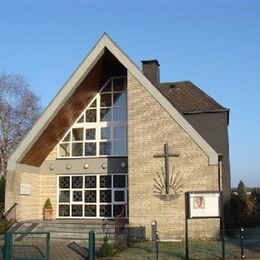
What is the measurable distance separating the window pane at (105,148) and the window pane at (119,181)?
1300 millimetres

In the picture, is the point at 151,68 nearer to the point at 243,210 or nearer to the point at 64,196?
the point at 64,196

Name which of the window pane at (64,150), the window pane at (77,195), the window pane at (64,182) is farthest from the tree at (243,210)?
the window pane at (64,150)

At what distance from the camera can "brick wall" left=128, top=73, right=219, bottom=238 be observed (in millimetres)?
20969

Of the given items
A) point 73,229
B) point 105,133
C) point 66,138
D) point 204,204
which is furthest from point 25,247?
point 66,138

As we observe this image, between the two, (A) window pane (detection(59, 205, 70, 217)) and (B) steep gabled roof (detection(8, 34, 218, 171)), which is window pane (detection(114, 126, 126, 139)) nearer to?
(B) steep gabled roof (detection(8, 34, 218, 171))

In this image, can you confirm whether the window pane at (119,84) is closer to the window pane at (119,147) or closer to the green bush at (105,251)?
the window pane at (119,147)

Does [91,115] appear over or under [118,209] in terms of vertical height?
over

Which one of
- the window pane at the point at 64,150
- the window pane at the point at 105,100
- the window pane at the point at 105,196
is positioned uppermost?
the window pane at the point at 105,100

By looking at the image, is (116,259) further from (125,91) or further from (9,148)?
(9,148)

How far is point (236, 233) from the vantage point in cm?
2272

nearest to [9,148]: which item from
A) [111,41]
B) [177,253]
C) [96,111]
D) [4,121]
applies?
[4,121]

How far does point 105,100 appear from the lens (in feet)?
83.2

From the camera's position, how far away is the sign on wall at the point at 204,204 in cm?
1565

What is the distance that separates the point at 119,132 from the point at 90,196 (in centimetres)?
358
